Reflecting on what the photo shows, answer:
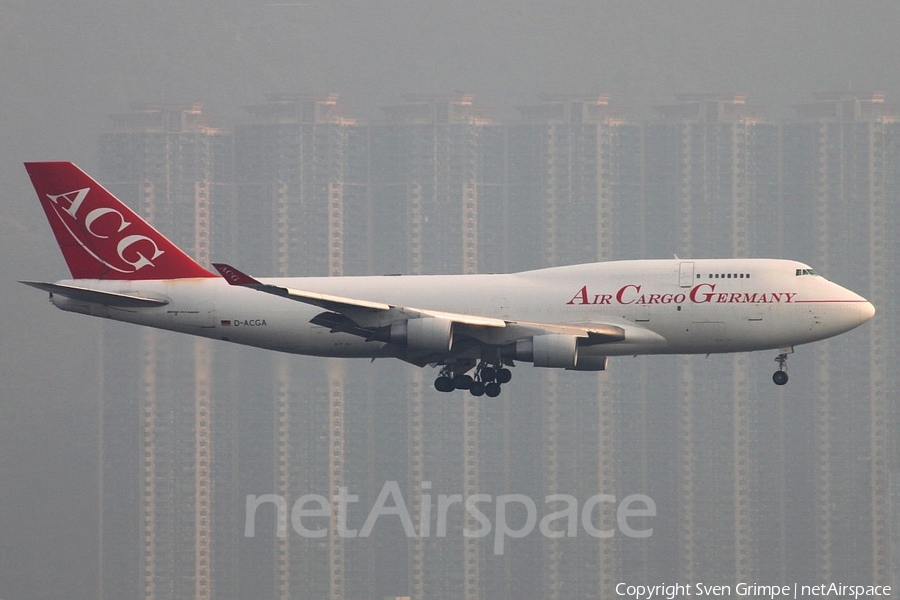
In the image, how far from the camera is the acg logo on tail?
71812 millimetres

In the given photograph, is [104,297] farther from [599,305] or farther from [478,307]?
[599,305]

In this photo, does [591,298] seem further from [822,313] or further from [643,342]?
[822,313]

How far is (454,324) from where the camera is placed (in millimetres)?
65250

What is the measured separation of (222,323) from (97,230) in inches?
312

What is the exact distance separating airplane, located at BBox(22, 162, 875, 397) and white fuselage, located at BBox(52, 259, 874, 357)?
46 millimetres

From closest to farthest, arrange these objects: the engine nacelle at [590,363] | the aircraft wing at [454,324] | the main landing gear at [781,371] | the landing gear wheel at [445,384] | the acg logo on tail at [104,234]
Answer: the aircraft wing at [454,324], the engine nacelle at [590,363], the main landing gear at [781,371], the landing gear wheel at [445,384], the acg logo on tail at [104,234]

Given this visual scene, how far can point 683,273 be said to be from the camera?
6688 centimetres

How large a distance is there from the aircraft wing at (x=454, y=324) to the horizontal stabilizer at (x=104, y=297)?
8449mm

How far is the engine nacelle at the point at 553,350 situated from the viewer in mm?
64438

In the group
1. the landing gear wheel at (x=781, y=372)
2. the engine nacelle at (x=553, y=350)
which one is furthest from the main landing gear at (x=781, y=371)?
the engine nacelle at (x=553, y=350)

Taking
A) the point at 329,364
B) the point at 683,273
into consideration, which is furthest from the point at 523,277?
the point at 329,364

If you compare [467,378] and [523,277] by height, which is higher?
[523,277]

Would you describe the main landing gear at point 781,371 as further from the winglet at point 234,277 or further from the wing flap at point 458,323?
the winglet at point 234,277

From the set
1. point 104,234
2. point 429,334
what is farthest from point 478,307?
point 104,234
